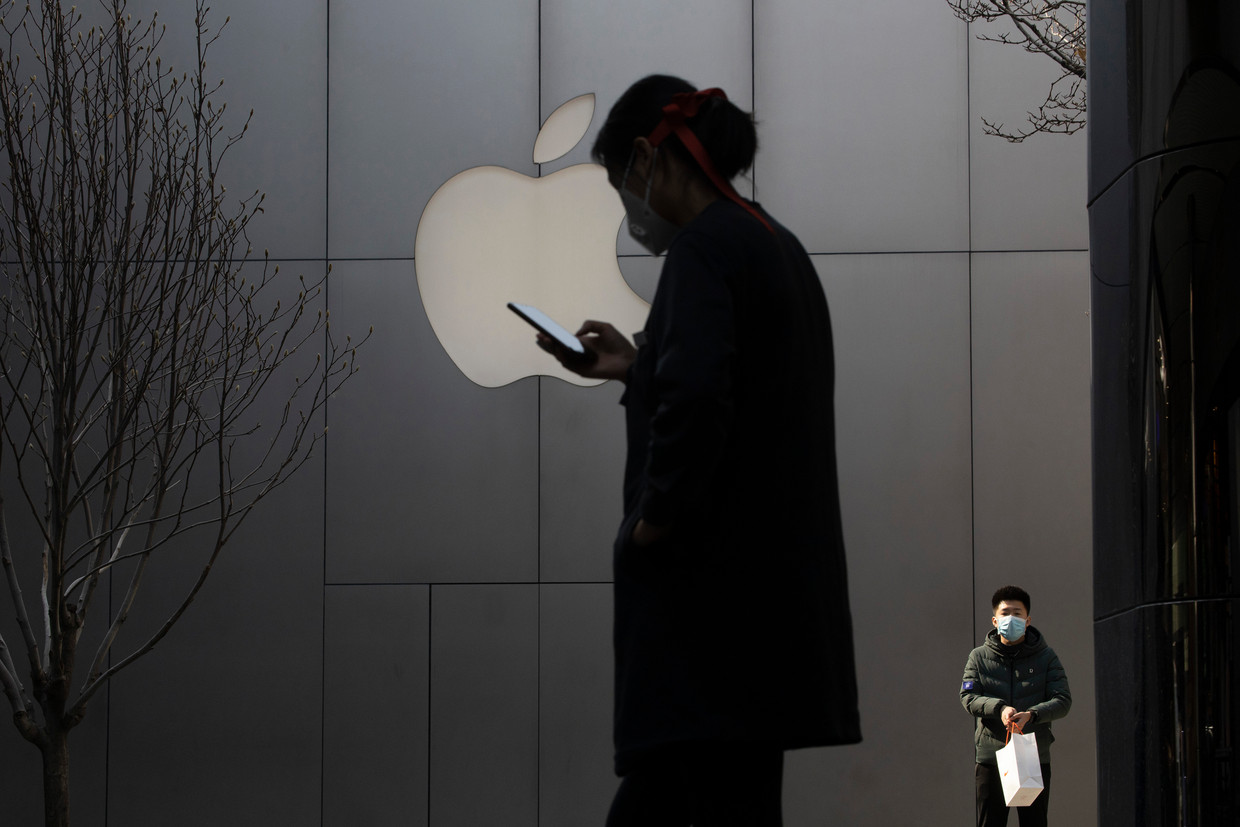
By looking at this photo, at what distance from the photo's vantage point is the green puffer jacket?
5660 mm

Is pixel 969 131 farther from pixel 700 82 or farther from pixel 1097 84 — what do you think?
pixel 1097 84

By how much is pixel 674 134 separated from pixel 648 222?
163 millimetres

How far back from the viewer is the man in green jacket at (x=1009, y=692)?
18.6ft

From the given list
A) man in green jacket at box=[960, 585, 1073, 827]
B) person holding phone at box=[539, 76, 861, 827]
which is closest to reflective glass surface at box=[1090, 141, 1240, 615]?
person holding phone at box=[539, 76, 861, 827]

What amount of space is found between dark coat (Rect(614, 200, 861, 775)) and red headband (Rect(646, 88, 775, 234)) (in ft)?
0.43

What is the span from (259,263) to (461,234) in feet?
3.28

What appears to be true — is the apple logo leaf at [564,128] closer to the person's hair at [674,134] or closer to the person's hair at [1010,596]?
the person's hair at [1010,596]

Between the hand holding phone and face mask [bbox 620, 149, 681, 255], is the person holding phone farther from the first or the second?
the hand holding phone

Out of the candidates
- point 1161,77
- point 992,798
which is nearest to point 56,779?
point 992,798

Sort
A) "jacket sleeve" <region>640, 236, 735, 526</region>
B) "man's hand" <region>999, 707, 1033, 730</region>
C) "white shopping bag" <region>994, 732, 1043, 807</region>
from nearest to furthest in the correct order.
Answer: "jacket sleeve" <region>640, 236, 735, 526</region>
"white shopping bag" <region>994, 732, 1043, 807</region>
"man's hand" <region>999, 707, 1033, 730</region>

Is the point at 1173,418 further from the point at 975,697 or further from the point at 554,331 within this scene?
the point at 975,697

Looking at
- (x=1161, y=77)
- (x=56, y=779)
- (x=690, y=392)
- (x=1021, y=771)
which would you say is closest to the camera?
(x=690, y=392)

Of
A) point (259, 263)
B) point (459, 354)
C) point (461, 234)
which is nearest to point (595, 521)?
point (459, 354)

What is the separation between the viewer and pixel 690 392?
182cm
